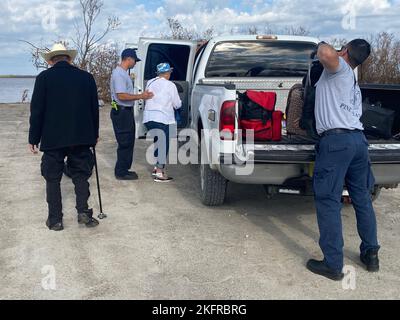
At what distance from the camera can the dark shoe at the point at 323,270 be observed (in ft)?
12.2

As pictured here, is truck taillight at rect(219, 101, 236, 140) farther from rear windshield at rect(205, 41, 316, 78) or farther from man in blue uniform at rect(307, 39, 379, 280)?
rear windshield at rect(205, 41, 316, 78)

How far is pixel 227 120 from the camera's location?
4332 mm

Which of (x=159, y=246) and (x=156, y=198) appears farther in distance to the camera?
(x=156, y=198)

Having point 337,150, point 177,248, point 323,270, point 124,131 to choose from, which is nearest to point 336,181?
point 337,150

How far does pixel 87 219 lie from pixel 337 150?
8.63 ft

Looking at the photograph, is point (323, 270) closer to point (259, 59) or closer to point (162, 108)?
point (259, 59)

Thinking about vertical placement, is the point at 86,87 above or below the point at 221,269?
above

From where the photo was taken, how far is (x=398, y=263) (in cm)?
405

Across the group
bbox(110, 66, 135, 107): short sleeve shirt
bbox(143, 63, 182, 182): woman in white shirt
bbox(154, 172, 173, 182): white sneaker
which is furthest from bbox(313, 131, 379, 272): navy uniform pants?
bbox(110, 66, 135, 107): short sleeve shirt

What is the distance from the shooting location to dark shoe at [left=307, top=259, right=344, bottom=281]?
3709 millimetres
